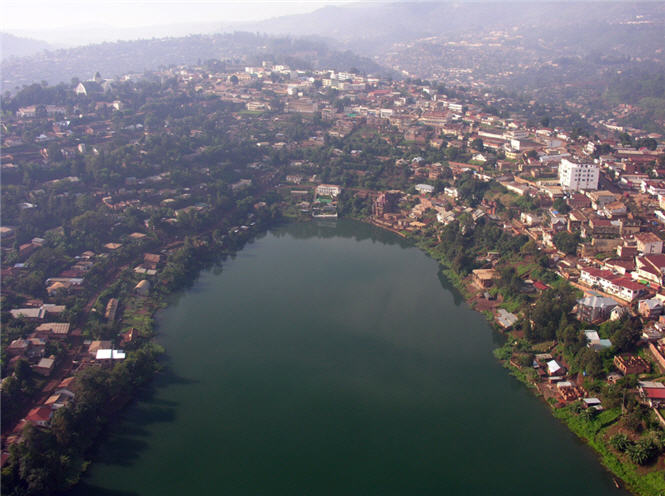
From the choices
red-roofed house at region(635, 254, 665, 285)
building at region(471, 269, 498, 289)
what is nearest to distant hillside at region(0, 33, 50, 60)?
building at region(471, 269, 498, 289)

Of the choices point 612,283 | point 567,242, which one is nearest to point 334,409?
point 612,283

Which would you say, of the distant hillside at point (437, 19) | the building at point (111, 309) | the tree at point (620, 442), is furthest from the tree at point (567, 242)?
the distant hillside at point (437, 19)

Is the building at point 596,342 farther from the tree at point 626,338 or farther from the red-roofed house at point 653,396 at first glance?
the red-roofed house at point 653,396

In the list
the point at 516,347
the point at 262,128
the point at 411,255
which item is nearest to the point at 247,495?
the point at 516,347

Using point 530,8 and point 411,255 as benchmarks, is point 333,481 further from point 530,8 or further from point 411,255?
point 530,8

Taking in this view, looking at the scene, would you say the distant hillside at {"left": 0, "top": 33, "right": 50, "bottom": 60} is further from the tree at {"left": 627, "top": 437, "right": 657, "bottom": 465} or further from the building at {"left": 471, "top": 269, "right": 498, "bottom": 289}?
the tree at {"left": 627, "top": 437, "right": 657, "bottom": 465}

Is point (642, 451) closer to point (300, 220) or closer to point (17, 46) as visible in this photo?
point (300, 220)
